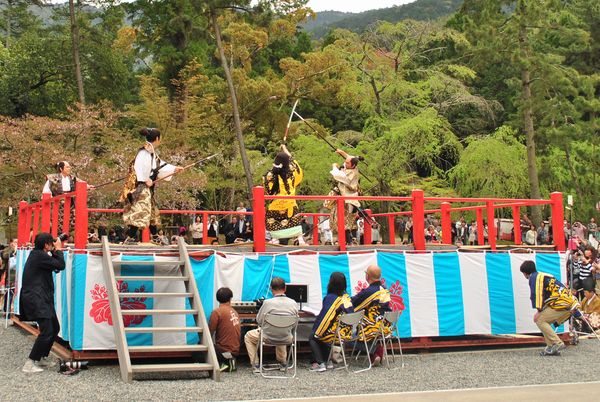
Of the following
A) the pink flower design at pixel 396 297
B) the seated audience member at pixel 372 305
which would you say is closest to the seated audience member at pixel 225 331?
the seated audience member at pixel 372 305

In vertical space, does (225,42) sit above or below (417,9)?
below

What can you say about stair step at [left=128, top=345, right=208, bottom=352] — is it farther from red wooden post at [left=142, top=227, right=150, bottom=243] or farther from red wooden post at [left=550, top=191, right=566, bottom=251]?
red wooden post at [left=550, top=191, right=566, bottom=251]

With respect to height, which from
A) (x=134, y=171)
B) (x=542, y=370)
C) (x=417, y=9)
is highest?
(x=417, y=9)

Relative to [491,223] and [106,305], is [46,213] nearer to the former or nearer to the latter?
[106,305]

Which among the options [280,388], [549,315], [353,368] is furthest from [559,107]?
[280,388]

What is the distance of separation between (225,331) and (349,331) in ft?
5.37

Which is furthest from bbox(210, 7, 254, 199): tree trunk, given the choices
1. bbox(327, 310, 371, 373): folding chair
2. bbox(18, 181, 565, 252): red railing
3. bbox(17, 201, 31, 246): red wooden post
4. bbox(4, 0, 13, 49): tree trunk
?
bbox(327, 310, 371, 373): folding chair

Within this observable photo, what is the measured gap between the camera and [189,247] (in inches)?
409

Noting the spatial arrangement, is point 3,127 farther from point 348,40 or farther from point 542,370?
point 542,370

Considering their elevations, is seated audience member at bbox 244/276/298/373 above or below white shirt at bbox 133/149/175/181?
below

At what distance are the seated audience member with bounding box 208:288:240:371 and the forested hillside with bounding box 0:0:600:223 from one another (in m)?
14.5

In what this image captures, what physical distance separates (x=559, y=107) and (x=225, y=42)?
12687mm

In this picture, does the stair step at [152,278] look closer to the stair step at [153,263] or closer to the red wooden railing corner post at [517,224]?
the stair step at [153,263]

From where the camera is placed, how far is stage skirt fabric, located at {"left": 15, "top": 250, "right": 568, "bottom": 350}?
9.65 meters
